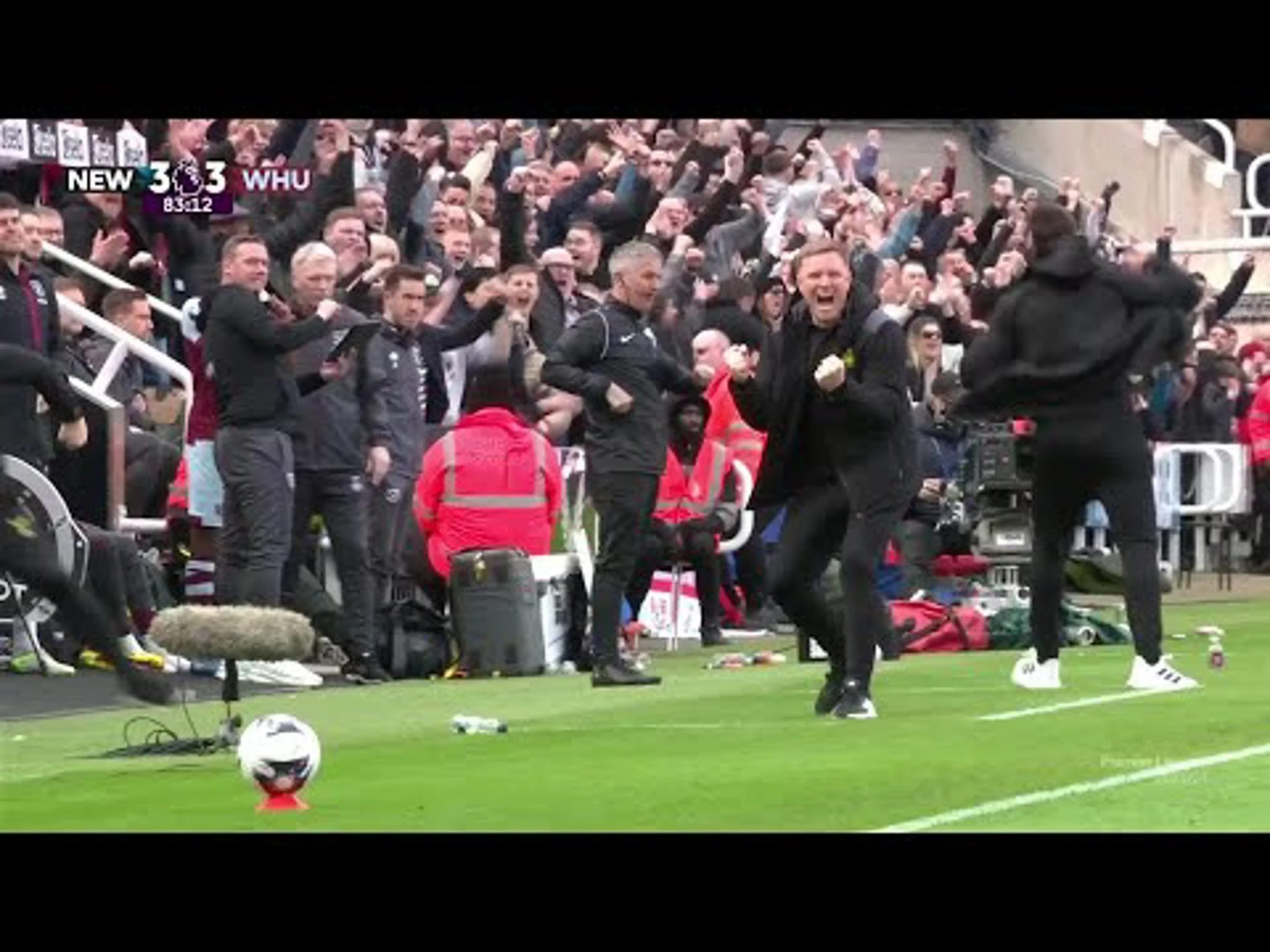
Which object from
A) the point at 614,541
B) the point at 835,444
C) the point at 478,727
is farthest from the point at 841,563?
the point at 614,541

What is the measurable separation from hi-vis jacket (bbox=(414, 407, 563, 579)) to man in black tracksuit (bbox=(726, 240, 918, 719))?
512 centimetres

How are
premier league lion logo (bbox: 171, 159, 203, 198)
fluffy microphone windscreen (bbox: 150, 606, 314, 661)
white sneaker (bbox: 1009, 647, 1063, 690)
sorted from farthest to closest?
1. premier league lion logo (bbox: 171, 159, 203, 198)
2. white sneaker (bbox: 1009, 647, 1063, 690)
3. fluffy microphone windscreen (bbox: 150, 606, 314, 661)

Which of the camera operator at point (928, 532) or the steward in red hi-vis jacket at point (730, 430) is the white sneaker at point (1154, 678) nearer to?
the camera operator at point (928, 532)

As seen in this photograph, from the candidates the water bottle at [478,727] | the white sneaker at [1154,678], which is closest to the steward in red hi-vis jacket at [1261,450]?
the white sneaker at [1154,678]

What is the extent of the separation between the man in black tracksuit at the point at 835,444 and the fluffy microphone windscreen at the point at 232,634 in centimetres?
256

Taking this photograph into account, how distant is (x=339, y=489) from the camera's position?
20906 mm

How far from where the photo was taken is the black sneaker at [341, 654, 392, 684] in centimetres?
2070

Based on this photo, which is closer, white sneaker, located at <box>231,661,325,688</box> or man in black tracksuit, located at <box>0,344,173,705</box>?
man in black tracksuit, located at <box>0,344,173,705</box>

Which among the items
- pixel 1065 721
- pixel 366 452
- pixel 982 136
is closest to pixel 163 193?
pixel 366 452

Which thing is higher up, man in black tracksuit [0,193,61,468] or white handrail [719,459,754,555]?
man in black tracksuit [0,193,61,468]

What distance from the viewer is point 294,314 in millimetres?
20938

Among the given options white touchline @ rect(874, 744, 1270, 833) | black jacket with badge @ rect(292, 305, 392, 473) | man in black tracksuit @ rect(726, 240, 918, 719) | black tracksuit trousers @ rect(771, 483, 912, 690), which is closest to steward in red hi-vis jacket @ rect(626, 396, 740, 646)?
black jacket with badge @ rect(292, 305, 392, 473)

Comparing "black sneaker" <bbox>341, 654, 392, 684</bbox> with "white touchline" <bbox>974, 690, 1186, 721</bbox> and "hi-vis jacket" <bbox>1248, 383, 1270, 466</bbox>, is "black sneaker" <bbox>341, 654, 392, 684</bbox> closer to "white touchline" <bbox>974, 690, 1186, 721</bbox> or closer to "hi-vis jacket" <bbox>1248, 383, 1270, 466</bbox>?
"white touchline" <bbox>974, 690, 1186, 721</bbox>
